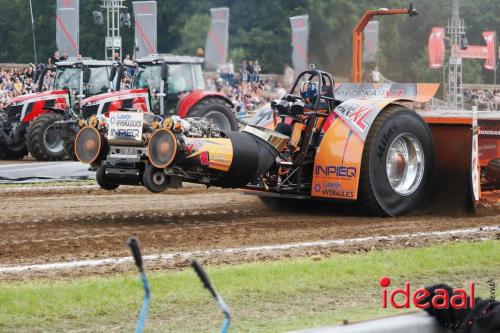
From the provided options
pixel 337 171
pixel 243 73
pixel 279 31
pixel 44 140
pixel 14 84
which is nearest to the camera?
pixel 337 171

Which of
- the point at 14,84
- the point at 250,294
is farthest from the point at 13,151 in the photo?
the point at 250,294

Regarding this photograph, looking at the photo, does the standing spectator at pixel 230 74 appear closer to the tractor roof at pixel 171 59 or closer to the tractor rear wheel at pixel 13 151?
the tractor roof at pixel 171 59

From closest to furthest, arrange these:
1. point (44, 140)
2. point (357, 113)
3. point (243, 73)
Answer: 1. point (357, 113)
2. point (44, 140)
3. point (243, 73)

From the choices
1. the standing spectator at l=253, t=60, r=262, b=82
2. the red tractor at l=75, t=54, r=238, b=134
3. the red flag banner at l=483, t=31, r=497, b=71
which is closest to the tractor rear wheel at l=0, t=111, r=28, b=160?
the red tractor at l=75, t=54, r=238, b=134

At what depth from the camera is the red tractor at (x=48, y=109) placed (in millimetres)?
22312

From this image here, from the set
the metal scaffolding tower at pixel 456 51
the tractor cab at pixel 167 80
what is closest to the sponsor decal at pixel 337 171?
the tractor cab at pixel 167 80

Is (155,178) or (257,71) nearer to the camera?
(155,178)

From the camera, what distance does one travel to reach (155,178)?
37.8 ft

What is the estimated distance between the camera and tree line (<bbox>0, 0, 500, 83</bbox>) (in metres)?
27.5

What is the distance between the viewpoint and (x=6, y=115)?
24141 millimetres

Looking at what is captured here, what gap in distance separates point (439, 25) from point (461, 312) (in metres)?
31.6

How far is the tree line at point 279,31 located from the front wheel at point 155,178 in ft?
40.2

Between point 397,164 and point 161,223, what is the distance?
9.62 ft

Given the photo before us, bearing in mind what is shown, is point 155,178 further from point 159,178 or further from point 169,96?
point 169,96
